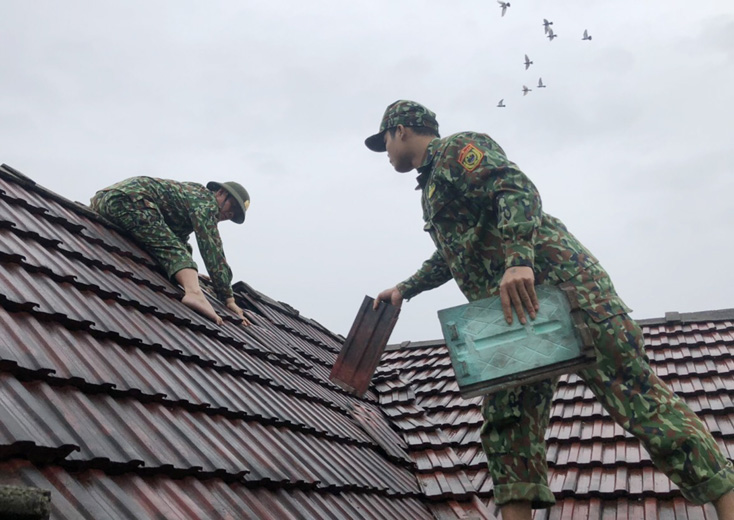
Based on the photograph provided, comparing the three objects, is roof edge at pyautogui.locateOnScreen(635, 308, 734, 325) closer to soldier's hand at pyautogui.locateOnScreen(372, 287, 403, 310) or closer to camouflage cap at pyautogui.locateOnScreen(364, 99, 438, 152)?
soldier's hand at pyautogui.locateOnScreen(372, 287, 403, 310)

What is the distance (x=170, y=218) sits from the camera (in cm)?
444

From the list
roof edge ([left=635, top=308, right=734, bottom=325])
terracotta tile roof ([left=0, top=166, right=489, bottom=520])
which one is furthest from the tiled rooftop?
roof edge ([left=635, top=308, right=734, bottom=325])

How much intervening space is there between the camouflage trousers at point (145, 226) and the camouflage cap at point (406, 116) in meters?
1.45

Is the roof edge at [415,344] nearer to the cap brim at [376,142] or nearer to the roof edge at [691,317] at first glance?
the roof edge at [691,317]

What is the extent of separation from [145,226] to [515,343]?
241cm

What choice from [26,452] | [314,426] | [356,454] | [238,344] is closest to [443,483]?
[356,454]

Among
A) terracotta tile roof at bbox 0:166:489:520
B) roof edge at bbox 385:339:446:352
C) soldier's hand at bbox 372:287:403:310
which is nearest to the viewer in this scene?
terracotta tile roof at bbox 0:166:489:520

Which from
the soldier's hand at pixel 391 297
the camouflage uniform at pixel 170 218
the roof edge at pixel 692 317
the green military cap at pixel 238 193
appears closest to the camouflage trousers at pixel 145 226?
the camouflage uniform at pixel 170 218

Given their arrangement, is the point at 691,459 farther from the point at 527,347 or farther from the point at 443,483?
the point at 443,483

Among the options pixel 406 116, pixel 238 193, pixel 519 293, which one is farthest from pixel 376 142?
pixel 238 193

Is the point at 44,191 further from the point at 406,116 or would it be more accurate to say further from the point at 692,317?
the point at 692,317

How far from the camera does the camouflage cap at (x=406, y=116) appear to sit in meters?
3.21

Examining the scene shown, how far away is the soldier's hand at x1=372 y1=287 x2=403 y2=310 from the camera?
3.60 metres

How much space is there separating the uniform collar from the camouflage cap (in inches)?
4.5
